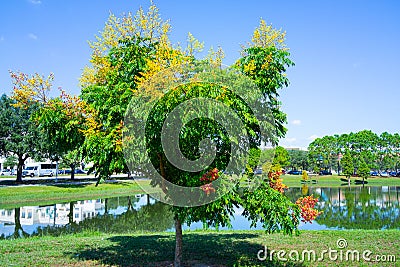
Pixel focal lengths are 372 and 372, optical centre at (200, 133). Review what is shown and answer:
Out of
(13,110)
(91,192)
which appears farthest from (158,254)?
(13,110)

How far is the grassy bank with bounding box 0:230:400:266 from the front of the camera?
34.8ft

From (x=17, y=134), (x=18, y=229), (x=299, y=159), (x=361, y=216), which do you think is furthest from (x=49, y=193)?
(x=299, y=159)

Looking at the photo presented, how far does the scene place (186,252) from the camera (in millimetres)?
11891

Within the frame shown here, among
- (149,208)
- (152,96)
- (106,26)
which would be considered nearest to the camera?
(152,96)

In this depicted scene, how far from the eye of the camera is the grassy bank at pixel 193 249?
34.8 ft

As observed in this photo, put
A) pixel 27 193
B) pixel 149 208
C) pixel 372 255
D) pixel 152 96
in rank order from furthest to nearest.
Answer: pixel 27 193
pixel 149 208
pixel 372 255
pixel 152 96

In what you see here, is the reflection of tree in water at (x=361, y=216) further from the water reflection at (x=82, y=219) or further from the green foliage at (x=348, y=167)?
the green foliage at (x=348, y=167)

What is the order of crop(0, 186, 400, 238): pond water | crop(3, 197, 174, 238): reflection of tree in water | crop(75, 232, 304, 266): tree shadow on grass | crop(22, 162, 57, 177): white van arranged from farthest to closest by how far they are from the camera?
crop(22, 162, 57, 177): white van → crop(0, 186, 400, 238): pond water → crop(3, 197, 174, 238): reflection of tree in water → crop(75, 232, 304, 266): tree shadow on grass

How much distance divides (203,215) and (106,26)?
5.39 m

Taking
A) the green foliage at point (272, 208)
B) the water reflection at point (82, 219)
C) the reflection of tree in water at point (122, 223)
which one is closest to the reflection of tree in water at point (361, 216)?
the reflection of tree in water at point (122, 223)

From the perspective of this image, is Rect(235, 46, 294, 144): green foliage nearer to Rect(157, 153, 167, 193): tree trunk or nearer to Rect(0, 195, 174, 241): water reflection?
Rect(157, 153, 167, 193): tree trunk

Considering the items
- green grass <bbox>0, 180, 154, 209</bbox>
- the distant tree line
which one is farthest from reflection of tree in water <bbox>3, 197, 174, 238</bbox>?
the distant tree line

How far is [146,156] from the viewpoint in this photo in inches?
311

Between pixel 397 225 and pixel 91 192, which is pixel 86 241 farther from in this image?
pixel 91 192
